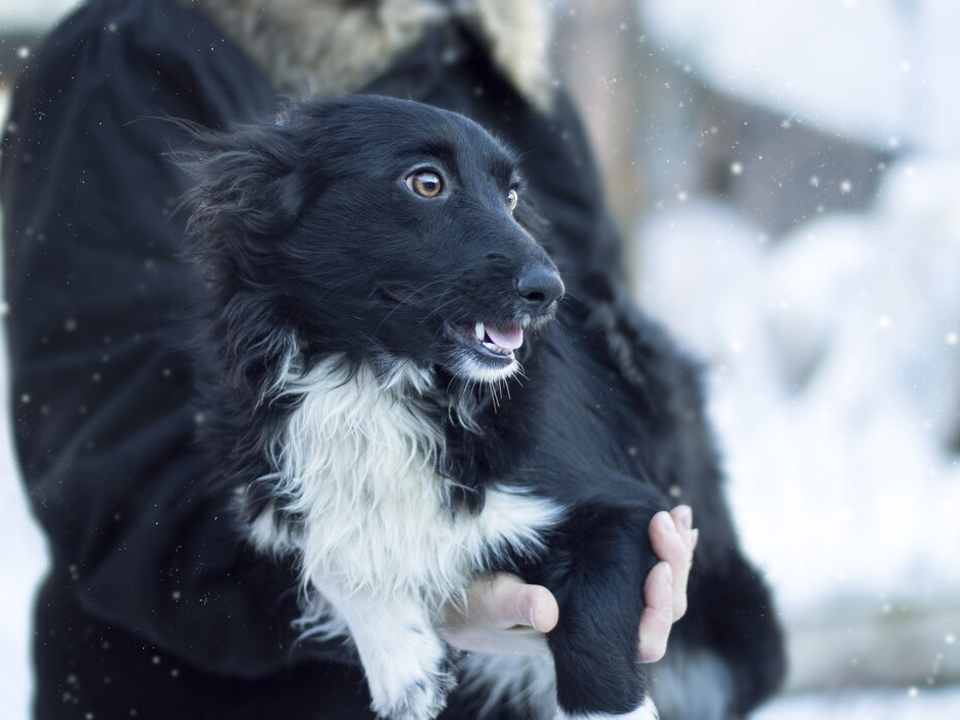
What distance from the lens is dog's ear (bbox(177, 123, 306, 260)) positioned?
1.34m

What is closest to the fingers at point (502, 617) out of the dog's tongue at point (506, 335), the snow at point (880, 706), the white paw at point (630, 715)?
the white paw at point (630, 715)

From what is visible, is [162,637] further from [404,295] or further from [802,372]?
[802,372]

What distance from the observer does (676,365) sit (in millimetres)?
1942

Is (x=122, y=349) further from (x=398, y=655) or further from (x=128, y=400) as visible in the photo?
(x=398, y=655)

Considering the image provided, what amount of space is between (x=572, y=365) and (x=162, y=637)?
32.3 inches

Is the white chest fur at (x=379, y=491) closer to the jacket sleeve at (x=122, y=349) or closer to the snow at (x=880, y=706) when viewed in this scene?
the jacket sleeve at (x=122, y=349)

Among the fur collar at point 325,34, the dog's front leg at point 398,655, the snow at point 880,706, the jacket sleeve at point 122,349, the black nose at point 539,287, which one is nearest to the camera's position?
the black nose at point 539,287

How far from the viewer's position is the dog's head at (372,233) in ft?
4.15

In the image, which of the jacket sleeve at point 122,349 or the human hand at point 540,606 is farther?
the jacket sleeve at point 122,349

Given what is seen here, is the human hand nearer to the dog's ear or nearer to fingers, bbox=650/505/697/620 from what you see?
fingers, bbox=650/505/697/620

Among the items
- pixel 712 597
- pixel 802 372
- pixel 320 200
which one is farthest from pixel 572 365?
pixel 802 372

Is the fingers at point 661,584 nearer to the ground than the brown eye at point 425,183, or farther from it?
nearer to the ground

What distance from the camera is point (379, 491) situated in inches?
53.4

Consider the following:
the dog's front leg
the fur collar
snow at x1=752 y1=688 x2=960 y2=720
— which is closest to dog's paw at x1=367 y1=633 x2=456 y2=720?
the dog's front leg
